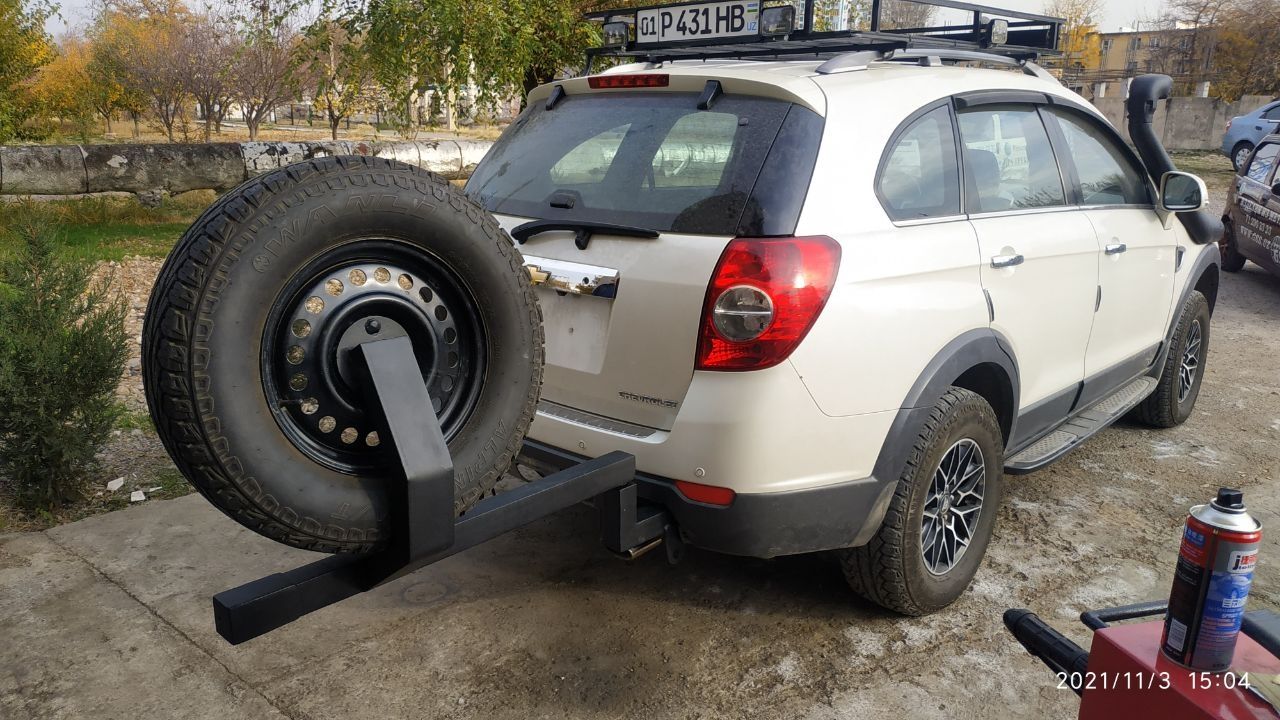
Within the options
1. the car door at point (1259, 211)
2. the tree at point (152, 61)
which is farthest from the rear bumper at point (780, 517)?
the tree at point (152, 61)

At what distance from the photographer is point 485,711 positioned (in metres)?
2.65

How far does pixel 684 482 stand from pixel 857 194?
96 cm

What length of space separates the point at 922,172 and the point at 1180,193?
77.3 inches

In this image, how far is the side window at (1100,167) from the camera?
12.8ft

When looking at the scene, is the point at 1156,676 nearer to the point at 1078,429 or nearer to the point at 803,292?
the point at 803,292

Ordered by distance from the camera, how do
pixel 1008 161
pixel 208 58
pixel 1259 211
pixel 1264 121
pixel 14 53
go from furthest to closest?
pixel 208 58
pixel 1264 121
pixel 14 53
pixel 1259 211
pixel 1008 161

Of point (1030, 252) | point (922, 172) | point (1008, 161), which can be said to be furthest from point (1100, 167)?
point (922, 172)

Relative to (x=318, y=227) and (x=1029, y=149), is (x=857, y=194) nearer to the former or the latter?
(x=1029, y=149)

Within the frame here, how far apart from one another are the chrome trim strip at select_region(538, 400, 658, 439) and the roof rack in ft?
4.82

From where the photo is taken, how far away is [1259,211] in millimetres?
8766

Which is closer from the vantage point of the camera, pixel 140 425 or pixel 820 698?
pixel 820 698

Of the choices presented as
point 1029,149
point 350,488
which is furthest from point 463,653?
point 1029,149

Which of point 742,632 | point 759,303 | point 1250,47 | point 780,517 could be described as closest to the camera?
point 759,303

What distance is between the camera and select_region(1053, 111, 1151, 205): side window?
3906 millimetres
